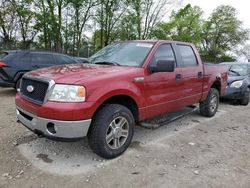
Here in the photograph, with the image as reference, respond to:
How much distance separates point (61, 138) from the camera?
9.20 feet

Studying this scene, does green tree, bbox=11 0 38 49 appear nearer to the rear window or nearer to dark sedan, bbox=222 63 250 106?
the rear window

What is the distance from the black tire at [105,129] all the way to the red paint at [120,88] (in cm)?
19

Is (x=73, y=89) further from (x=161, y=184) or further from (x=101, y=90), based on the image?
(x=161, y=184)

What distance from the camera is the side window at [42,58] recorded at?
7.83m

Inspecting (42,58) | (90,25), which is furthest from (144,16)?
(42,58)

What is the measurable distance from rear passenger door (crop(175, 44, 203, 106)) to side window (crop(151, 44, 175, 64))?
0.27 metres

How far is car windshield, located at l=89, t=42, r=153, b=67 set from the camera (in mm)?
3750

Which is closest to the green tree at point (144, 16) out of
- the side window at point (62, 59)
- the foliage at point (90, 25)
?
the foliage at point (90, 25)

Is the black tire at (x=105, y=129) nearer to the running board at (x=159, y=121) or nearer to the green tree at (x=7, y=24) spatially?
→ the running board at (x=159, y=121)

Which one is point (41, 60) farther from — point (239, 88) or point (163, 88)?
point (239, 88)

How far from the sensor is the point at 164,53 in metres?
4.12

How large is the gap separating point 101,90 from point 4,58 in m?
5.68

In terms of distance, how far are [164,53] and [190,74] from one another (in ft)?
2.87

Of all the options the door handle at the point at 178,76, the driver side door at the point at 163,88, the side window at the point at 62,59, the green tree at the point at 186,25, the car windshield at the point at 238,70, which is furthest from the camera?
the green tree at the point at 186,25
